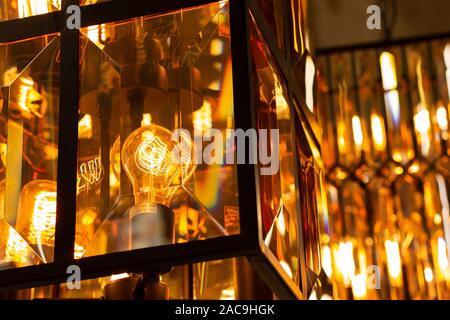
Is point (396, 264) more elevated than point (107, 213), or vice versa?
point (396, 264)

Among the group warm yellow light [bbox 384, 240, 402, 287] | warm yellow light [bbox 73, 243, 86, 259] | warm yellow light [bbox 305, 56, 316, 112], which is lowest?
warm yellow light [bbox 73, 243, 86, 259]

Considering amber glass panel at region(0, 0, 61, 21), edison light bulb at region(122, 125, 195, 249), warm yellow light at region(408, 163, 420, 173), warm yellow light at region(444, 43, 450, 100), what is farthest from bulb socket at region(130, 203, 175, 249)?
warm yellow light at region(444, 43, 450, 100)

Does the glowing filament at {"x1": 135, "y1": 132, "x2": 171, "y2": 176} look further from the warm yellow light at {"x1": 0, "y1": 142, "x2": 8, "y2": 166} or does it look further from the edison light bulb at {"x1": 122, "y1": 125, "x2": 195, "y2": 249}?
the warm yellow light at {"x1": 0, "y1": 142, "x2": 8, "y2": 166}

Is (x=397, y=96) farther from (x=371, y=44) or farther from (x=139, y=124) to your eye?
(x=139, y=124)

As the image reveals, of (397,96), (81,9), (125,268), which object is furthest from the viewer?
(397,96)

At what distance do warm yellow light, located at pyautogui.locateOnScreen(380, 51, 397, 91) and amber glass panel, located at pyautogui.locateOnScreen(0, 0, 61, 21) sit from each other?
8.05 feet

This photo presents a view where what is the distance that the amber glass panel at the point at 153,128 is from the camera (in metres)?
0.98

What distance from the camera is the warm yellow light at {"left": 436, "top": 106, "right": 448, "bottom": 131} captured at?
11.0 ft

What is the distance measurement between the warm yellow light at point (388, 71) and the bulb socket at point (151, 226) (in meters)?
2.55

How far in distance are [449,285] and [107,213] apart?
2.23 meters

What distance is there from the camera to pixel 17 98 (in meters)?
1.13

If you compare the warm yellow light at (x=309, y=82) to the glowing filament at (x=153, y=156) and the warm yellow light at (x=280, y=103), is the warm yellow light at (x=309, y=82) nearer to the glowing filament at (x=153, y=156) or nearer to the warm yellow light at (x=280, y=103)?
the warm yellow light at (x=280, y=103)

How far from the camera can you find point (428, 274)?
3.13 metres

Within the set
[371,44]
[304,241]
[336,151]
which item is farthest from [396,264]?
[304,241]
